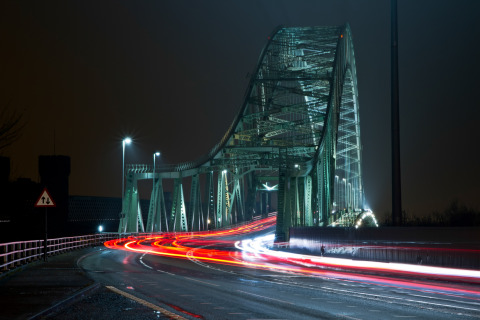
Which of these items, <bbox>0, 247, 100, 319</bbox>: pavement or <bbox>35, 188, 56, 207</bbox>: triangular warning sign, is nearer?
<bbox>0, 247, 100, 319</bbox>: pavement

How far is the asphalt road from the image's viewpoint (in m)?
13.1

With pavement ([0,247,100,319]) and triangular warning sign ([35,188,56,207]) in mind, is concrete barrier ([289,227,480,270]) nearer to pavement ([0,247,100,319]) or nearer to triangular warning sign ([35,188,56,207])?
pavement ([0,247,100,319])

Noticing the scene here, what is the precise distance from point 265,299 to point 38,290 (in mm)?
5494

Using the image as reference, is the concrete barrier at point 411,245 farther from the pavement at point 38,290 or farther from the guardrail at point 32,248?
the guardrail at point 32,248

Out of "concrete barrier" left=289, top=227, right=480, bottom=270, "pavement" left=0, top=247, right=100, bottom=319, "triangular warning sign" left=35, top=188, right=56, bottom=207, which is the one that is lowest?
"pavement" left=0, top=247, right=100, bottom=319

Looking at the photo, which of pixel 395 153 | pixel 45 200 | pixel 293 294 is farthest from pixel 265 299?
pixel 45 200

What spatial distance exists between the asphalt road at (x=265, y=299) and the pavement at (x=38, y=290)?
37 cm

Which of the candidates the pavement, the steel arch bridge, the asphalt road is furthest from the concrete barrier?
the steel arch bridge

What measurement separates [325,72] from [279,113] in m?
8.70

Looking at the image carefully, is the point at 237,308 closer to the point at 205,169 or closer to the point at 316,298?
the point at 316,298

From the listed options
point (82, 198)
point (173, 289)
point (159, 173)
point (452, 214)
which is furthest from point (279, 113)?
point (82, 198)

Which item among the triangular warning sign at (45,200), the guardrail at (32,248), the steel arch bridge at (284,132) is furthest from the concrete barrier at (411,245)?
the steel arch bridge at (284,132)

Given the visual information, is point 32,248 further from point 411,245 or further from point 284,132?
point 284,132

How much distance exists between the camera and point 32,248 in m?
27.6
